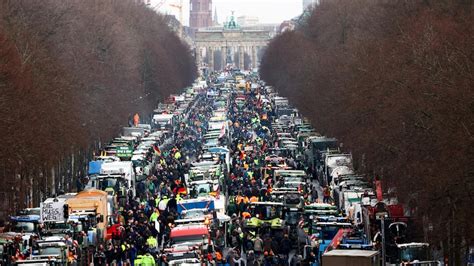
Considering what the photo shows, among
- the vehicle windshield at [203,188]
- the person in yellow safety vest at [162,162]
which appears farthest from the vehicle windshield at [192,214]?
the person in yellow safety vest at [162,162]

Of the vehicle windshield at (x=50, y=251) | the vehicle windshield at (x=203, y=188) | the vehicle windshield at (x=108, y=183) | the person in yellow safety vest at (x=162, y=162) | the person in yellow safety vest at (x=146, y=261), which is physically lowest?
the person in yellow safety vest at (x=162, y=162)

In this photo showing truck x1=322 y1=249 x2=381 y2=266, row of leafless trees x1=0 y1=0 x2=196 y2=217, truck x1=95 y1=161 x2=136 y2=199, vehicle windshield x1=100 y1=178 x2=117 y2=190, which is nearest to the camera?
truck x1=322 y1=249 x2=381 y2=266

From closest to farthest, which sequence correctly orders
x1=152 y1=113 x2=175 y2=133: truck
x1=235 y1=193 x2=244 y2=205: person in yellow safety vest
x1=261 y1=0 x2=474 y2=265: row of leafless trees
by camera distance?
x1=261 y1=0 x2=474 y2=265: row of leafless trees
x1=235 y1=193 x2=244 y2=205: person in yellow safety vest
x1=152 y1=113 x2=175 y2=133: truck

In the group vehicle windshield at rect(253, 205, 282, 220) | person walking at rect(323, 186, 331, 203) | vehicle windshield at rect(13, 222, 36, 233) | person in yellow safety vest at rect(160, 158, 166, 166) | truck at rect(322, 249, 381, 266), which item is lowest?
person in yellow safety vest at rect(160, 158, 166, 166)

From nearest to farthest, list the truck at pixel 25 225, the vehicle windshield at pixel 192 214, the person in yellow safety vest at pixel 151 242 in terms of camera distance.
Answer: the truck at pixel 25 225 → the person in yellow safety vest at pixel 151 242 → the vehicle windshield at pixel 192 214

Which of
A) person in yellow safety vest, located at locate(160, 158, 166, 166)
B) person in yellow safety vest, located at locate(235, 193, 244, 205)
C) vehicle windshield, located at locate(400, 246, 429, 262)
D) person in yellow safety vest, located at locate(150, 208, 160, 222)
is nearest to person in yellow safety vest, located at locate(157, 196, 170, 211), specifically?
person in yellow safety vest, located at locate(150, 208, 160, 222)

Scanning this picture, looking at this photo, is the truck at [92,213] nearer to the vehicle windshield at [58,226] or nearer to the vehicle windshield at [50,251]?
the vehicle windshield at [58,226]

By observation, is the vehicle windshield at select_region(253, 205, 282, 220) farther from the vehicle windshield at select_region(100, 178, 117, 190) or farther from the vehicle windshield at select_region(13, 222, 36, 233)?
the vehicle windshield at select_region(100, 178, 117, 190)
